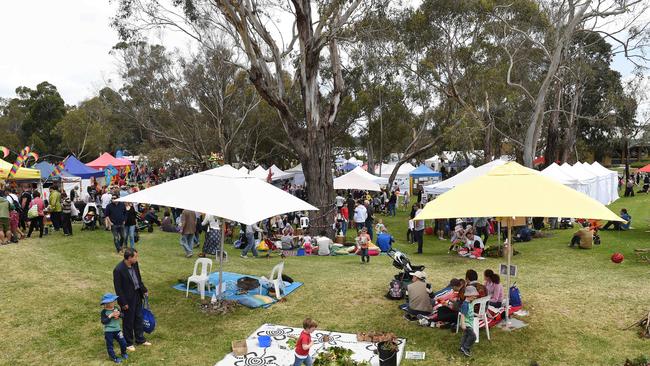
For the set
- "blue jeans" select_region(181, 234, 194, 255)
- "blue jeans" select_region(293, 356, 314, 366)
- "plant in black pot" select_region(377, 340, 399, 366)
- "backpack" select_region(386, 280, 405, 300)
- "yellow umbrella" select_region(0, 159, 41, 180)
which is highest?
"yellow umbrella" select_region(0, 159, 41, 180)

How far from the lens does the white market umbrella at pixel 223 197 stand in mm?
6977

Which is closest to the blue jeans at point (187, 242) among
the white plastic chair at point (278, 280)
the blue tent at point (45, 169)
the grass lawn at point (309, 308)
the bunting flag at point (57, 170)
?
the grass lawn at point (309, 308)

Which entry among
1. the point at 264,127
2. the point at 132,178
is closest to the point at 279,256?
the point at 264,127

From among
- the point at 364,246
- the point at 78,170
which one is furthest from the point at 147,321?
the point at 78,170

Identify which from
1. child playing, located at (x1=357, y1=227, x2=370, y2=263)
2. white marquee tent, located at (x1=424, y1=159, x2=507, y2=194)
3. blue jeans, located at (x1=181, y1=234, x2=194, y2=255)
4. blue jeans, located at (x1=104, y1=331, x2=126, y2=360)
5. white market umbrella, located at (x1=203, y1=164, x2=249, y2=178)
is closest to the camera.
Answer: blue jeans, located at (x1=104, y1=331, x2=126, y2=360)

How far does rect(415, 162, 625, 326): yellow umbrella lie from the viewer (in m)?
6.21

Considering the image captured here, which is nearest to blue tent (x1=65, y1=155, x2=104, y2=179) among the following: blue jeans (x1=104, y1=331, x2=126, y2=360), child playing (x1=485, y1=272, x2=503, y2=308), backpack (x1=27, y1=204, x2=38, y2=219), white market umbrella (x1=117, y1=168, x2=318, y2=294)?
backpack (x1=27, y1=204, x2=38, y2=219)

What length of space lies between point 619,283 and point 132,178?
4044cm

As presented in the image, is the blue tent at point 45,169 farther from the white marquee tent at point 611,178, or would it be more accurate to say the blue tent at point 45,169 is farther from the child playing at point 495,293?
the white marquee tent at point 611,178

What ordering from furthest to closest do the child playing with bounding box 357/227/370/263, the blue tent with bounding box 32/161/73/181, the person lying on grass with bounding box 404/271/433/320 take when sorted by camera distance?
the blue tent with bounding box 32/161/73/181 → the child playing with bounding box 357/227/370/263 → the person lying on grass with bounding box 404/271/433/320

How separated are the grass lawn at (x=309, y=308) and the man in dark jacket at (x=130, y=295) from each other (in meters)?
0.26

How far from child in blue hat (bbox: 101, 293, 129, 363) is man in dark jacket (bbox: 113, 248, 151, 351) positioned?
0.61 ft

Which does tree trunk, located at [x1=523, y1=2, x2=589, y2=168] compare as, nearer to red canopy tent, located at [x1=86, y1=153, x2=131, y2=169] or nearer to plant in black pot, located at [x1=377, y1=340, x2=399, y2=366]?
plant in black pot, located at [x1=377, y1=340, x2=399, y2=366]

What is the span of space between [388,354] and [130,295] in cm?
338
